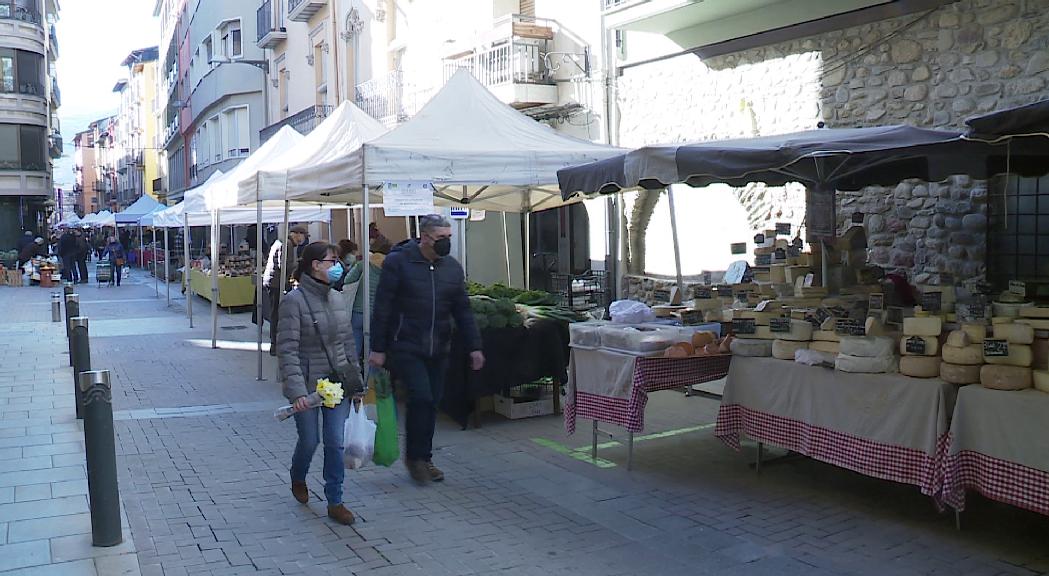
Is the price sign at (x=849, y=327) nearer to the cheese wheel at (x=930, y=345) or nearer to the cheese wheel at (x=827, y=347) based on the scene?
the cheese wheel at (x=827, y=347)

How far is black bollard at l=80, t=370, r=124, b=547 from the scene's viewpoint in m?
4.93

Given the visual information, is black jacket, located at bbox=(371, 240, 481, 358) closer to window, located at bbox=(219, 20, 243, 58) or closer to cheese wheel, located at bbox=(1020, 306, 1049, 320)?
cheese wheel, located at bbox=(1020, 306, 1049, 320)

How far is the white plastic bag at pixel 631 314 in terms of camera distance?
23.8ft

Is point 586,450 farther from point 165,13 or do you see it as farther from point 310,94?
point 165,13

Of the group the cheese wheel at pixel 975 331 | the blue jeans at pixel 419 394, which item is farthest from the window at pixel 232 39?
the cheese wheel at pixel 975 331

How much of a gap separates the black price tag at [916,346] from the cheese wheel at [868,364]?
19 cm

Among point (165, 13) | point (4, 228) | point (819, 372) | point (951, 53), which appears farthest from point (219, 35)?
point (819, 372)

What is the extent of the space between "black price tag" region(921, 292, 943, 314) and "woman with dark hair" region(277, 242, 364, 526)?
343 centimetres

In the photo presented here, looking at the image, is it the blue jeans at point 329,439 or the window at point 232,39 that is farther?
the window at point 232,39

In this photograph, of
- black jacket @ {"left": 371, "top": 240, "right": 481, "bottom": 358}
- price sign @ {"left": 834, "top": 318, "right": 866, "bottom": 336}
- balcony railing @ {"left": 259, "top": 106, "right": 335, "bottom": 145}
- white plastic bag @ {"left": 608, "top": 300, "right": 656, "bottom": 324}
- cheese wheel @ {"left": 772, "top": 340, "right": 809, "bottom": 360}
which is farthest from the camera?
balcony railing @ {"left": 259, "top": 106, "right": 335, "bottom": 145}

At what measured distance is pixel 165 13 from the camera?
6122cm

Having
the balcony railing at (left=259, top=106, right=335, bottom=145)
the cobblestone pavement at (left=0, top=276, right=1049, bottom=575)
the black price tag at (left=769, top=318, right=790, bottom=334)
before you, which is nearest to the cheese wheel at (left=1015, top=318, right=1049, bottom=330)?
the cobblestone pavement at (left=0, top=276, right=1049, bottom=575)

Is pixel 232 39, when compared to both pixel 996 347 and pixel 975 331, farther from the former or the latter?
pixel 996 347

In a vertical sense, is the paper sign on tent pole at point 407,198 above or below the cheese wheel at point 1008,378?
above
